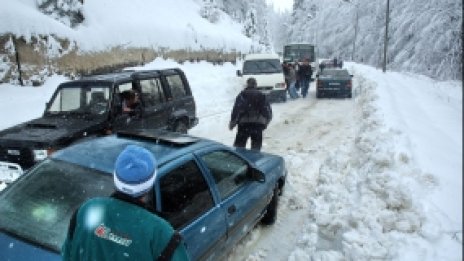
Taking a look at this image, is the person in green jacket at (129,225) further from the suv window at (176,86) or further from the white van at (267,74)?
the white van at (267,74)

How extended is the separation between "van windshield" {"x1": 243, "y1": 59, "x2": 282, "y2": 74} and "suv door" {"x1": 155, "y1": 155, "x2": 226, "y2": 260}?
1473 cm

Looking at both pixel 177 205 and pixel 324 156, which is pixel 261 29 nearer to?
pixel 324 156

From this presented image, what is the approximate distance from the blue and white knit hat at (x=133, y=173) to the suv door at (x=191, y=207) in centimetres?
123

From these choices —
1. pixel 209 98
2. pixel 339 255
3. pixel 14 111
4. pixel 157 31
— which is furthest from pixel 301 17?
pixel 339 255

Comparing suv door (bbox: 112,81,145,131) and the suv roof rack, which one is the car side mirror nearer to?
the suv roof rack

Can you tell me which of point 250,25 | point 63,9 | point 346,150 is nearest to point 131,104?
point 346,150

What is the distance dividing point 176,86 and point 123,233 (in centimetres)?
805

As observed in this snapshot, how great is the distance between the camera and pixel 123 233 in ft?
7.09

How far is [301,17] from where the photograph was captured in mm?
99438

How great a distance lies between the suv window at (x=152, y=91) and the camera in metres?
8.70

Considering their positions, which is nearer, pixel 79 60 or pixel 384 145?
pixel 384 145

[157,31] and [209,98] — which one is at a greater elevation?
[157,31]

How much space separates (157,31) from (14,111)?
1533cm

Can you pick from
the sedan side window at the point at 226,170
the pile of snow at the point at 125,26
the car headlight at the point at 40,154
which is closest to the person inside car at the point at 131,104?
the car headlight at the point at 40,154
